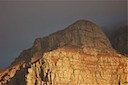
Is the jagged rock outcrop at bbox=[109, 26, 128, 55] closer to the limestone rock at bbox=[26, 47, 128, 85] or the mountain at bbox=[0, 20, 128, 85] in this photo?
the mountain at bbox=[0, 20, 128, 85]

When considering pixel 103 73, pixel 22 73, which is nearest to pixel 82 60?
pixel 103 73

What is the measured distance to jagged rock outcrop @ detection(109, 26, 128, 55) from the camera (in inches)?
7393

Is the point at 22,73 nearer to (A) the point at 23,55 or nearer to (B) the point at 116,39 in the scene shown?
(A) the point at 23,55

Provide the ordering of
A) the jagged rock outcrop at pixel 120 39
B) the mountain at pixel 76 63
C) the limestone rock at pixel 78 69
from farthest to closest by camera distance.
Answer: the jagged rock outcrop at pixel 120 39, the mountain at pixel 76 63, the limestone rock at pixel 78 69

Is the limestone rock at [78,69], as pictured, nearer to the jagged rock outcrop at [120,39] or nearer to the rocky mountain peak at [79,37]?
the rocky mountain peak at [79,37]

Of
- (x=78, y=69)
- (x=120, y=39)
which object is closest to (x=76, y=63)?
(x=78, y=69)

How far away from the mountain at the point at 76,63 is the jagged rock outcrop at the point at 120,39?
15.9m

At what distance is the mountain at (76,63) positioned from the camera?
14662 cm

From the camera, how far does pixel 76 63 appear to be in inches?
5935

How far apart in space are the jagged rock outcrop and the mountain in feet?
52.2

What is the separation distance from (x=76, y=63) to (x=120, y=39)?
4212cm

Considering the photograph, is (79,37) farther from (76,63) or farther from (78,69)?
(78,69)

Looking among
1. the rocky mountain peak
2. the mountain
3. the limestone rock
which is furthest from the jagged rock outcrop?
the limestone rock

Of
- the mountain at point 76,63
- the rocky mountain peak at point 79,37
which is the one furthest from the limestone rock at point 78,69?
the rocky mountain peak at point 79,37
